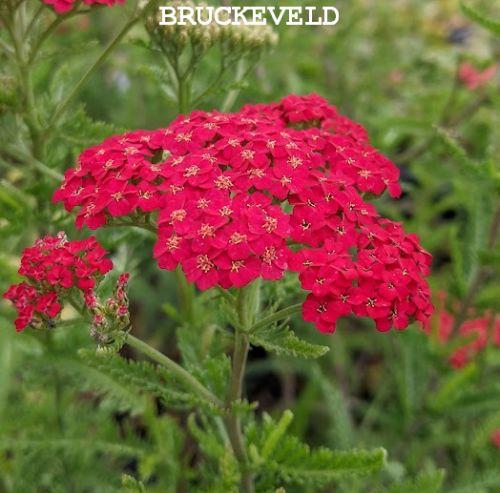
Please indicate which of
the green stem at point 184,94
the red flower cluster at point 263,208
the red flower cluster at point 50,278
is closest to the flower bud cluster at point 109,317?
the red flower cluster at point 50,278

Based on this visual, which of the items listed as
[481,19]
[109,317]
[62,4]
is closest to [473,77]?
[481,19]

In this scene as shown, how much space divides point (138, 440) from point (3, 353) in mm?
534

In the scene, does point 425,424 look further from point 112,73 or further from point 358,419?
point 112,73

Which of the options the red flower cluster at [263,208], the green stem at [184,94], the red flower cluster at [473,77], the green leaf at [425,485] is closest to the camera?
the red flower cluster at [263,208]

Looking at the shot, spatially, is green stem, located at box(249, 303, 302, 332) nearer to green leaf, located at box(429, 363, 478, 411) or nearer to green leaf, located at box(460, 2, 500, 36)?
green leaf, located at box(460, 2, 500, 36)

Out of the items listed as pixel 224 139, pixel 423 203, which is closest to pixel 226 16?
pixel 224 139

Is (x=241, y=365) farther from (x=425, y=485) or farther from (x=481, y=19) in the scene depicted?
(x=481, y=19)

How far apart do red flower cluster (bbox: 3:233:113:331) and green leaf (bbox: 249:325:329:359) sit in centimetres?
37

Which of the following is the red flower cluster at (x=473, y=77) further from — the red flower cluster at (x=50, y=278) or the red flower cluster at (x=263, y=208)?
the red flower cluster at (x=50, y=278)

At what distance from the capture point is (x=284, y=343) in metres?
1.65

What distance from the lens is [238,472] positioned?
6.13 ft

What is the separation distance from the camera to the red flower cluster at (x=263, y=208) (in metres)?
1.52

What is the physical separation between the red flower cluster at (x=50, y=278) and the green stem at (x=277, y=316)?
1.15ft

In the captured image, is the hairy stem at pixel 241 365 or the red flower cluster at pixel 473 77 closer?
the hairy stem at pixel 241 365
